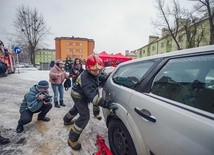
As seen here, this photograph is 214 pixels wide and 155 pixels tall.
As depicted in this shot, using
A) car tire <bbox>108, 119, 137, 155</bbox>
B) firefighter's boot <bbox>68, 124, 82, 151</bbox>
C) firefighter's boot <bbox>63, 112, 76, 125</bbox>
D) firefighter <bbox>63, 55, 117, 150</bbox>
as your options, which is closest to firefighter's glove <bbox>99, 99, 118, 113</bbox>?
firefighter <bbox>63, 55, 117, 150</bbox>

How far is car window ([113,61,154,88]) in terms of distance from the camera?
→ 7.24 feet

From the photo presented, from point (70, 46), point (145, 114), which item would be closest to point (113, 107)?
point (145, 114)

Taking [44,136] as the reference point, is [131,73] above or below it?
above

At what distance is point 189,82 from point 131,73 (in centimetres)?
100

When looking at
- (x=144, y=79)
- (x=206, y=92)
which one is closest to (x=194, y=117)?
(x=206, y=92)

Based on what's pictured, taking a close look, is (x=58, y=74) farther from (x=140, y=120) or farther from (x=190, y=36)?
(x=190, y=36)

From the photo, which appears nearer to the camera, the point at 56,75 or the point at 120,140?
the point at 120,140

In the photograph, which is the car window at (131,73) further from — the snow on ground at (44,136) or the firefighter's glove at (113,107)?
the snow on ground at (44,136)

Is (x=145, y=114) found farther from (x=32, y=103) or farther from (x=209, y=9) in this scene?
(x=209, y=9)

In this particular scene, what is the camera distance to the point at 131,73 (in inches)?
100.0

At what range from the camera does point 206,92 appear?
1430mm

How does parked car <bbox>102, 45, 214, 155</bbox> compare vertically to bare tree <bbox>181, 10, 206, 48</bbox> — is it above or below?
below

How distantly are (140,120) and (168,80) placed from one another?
51 cm

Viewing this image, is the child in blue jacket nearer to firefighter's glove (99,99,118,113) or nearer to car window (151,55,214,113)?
firefighter's glove (99,99,118,113)
